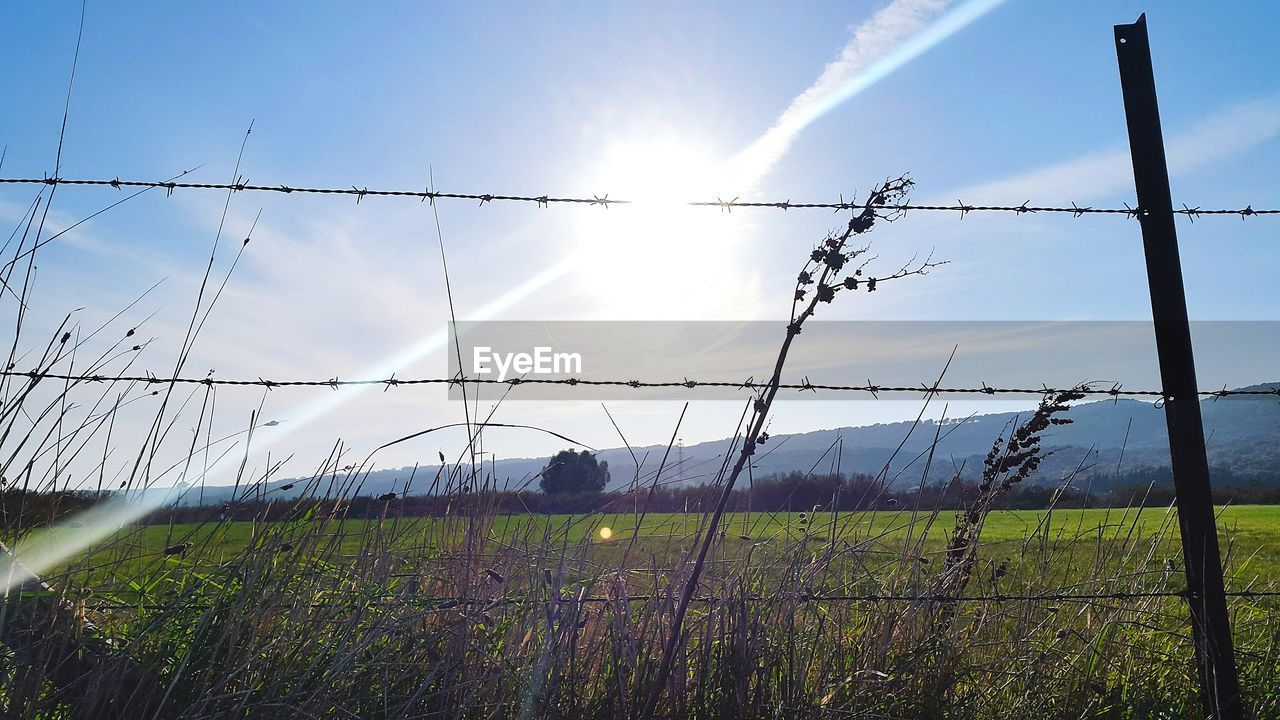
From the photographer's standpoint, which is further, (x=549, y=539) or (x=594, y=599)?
(x=549, y=539)

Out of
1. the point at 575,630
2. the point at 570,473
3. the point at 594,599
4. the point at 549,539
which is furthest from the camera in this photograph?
the point at 570,473

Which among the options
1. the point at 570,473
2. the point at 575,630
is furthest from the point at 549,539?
the point at 575,630

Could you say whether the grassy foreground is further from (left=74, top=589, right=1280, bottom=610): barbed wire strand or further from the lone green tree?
the lone green tree

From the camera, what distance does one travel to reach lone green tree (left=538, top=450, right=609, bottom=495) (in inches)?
113

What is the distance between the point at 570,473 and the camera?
2906 mm

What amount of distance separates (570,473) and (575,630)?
2.32 ft

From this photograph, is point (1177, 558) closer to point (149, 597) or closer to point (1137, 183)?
point (1137, 183)

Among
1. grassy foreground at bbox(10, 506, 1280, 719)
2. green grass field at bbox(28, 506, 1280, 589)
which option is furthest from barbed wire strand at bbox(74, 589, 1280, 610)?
green grass field at bbox(28, 506, 1280, 589)

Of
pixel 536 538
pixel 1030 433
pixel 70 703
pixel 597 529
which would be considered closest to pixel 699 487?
pixel 597 529

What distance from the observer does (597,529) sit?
2.88 metres

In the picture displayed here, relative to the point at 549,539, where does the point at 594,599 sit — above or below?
below

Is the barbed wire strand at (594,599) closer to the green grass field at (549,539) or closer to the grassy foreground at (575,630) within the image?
the grassy foreground at (575,630)

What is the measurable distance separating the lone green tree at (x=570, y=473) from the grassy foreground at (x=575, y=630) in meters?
0.15

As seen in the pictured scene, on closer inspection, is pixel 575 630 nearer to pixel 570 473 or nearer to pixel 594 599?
pixel 594 599
